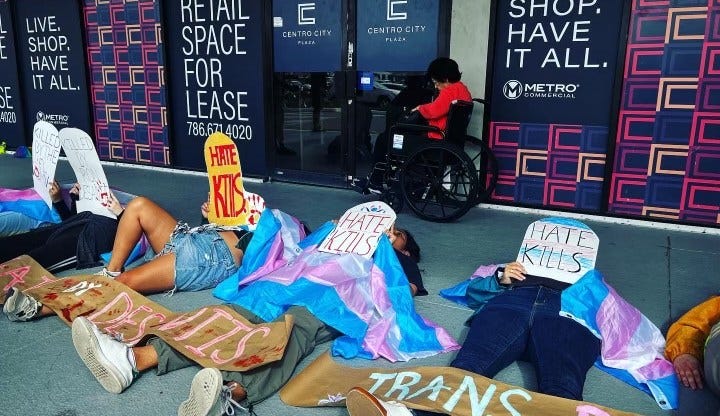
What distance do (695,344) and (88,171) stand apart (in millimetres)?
3068

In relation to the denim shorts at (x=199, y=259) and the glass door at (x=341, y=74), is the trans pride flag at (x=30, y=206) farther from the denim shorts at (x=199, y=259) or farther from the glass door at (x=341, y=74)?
the glass door at (x=341, y=74)

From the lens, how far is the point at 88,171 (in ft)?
10.3

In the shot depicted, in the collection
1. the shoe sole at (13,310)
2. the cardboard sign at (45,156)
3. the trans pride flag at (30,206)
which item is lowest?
the shoe sole at (13,310)

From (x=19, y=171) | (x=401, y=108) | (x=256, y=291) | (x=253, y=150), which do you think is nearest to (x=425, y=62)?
(x=401, y=108)

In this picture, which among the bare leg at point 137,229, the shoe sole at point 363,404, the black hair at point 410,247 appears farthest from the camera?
the black hair at point 410,247

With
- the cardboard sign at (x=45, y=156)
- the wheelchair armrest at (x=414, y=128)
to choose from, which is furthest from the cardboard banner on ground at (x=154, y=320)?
the wheelchair armrest at (x=414, y=128)

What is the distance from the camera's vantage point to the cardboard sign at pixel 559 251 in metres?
2.23

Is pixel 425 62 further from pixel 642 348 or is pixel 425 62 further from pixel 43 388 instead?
pixel 43 388

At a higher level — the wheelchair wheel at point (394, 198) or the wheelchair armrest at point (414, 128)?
the wheelchair armrest at point (414, 128)

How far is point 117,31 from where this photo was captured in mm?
6312

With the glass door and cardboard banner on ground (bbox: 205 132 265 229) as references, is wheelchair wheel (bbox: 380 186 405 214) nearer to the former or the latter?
the glass door

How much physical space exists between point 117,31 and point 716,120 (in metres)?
5.97

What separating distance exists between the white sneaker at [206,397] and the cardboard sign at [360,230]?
1074 mm

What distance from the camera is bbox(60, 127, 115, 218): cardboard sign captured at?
3111 millimetres
